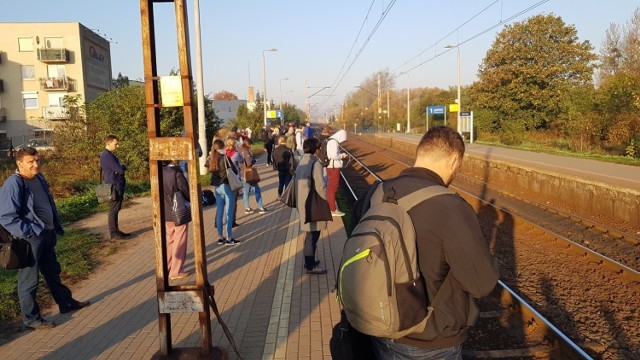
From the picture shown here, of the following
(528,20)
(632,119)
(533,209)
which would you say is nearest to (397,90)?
(528,20)

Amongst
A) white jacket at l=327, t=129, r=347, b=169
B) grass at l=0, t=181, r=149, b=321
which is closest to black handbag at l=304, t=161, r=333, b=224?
grass at l=0, t=181, r=149, b=321

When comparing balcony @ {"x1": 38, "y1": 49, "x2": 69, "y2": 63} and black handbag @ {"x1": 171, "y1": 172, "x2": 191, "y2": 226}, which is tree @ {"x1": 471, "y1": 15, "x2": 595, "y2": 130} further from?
black handbag @ {"x1": 171, "y1": 172, "x2": 191, "y2": 226}

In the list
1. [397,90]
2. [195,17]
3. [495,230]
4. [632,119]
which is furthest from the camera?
[397,90]

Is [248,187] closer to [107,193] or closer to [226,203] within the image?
[226,203]

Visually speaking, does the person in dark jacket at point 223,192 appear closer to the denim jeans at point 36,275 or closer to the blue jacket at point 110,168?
the blue jacket at point 110,168

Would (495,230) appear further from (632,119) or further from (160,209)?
(632,119)

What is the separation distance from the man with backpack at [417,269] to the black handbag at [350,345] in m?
0.20

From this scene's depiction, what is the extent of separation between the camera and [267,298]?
21.2ft

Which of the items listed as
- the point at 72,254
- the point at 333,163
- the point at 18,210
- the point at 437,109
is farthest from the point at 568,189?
the point at 437,109

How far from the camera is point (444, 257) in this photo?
95.5 inches

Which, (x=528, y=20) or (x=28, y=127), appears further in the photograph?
(x=28, y=127)

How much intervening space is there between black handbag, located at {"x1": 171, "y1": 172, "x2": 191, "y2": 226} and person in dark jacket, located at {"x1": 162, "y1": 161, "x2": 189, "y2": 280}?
0.10 feet

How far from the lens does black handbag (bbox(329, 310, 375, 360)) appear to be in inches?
107

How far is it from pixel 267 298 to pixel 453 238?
175 inches
